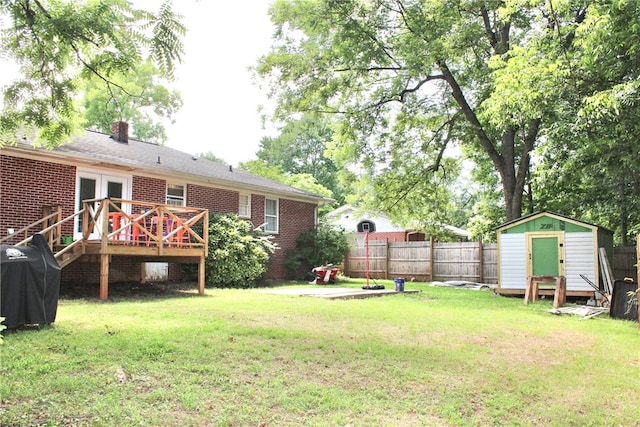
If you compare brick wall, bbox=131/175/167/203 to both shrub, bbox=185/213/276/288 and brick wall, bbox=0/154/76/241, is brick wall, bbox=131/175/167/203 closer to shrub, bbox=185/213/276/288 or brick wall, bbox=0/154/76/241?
shrub, bbox=185/213/276/288

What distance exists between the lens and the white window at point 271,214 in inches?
654

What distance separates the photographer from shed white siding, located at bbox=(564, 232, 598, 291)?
1222 centimetres

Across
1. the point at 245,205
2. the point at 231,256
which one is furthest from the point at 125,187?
the point at 245,205

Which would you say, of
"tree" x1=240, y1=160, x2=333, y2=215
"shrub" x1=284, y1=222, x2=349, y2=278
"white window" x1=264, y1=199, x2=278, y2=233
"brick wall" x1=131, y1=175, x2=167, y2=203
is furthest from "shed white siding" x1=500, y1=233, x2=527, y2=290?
"tree" x1=240, y1=160, x2=333, y2=215

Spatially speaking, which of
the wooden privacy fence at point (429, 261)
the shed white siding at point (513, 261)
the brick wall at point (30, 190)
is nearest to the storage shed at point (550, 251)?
the shed white siding at point (513, 261)

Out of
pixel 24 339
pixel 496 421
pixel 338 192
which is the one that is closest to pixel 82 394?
pixel 24 339

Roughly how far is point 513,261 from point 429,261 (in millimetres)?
6179

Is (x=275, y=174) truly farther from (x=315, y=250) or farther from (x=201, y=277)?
(x=201, y=277)

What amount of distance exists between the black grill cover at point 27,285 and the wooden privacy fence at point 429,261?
1457cm

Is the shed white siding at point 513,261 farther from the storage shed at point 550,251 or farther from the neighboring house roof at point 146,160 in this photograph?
the neighboring house roof at point 146,160

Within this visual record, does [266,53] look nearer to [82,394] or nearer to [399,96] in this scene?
[399,96]

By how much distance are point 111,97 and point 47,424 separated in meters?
2.42

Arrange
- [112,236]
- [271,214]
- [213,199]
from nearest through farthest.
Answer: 1. [112,236]
2. [213,199]
3. [271,214]

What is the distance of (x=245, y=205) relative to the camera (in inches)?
623
